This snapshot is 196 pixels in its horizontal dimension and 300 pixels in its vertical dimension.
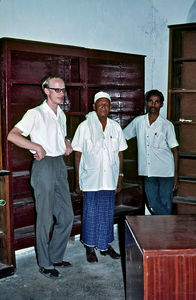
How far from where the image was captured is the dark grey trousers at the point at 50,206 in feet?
9.96

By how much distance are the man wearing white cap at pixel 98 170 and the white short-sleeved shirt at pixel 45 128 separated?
12.2 inches

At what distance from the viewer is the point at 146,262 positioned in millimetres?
1603

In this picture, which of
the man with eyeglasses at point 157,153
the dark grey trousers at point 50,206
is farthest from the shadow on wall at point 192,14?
the dark grey trousers at point 50,206

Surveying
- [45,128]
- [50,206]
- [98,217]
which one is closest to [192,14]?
[45,128]

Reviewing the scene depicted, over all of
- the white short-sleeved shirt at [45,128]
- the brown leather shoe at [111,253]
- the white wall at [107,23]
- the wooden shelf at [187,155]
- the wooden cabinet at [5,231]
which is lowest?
the brown leather shoe at [111,253]

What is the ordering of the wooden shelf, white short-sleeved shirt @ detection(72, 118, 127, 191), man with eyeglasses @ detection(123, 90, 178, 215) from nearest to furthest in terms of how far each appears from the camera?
1. white short-sleeved shirt @ detection(72, 118, 127, 191)
2. man with eyeglasses @ detection(123, 90, 178, 215)
3. the wooden shelf

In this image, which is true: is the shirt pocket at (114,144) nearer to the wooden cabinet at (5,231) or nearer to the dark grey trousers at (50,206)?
the dark grey trousers at (50,206)

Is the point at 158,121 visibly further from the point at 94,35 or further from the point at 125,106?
the point at 94,35

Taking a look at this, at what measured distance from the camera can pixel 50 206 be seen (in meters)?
3.08

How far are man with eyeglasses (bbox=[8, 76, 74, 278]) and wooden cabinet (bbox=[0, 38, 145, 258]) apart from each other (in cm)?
29

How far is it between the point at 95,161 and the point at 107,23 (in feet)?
5.77

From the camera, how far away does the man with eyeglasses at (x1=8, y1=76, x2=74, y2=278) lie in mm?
2982

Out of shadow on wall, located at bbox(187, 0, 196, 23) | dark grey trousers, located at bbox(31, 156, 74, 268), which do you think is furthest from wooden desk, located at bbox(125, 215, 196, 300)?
shadow on wall, located at bbox(187, 0, 196, 23)

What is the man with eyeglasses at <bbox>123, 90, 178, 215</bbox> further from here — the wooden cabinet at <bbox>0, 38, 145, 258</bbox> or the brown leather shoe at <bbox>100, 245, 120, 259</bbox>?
the brown leather shoe at <bbox>100, 245, 120, 259</bbox>
